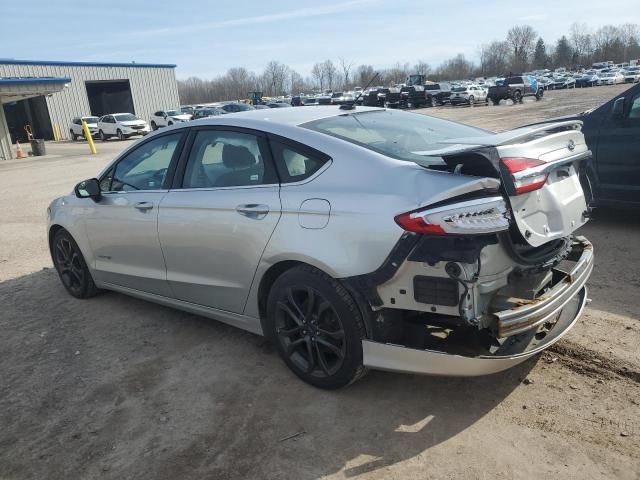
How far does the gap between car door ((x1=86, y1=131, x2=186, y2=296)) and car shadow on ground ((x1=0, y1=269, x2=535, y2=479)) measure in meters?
0.53

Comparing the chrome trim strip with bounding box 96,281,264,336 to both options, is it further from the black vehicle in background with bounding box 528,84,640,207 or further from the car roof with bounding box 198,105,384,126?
the black vehicle in background with bounding box 528,84,640,207

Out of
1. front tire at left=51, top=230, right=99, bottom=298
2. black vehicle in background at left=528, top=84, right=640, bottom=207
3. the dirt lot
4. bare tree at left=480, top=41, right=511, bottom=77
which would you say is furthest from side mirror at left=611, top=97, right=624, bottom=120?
bare tree at left=480, top=41, right=511, bottom=77

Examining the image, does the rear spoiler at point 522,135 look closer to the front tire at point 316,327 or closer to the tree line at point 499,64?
the front tire at point 316,327

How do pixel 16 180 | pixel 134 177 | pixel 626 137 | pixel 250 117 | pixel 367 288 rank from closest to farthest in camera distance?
1. pixel 367 288
2. pixel 250 117
3. pixel 134 177
4. pixel 626 137
5. pixel 16 180

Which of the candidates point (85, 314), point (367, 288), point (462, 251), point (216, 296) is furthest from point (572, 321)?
point (85, 314)

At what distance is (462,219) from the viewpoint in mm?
2566

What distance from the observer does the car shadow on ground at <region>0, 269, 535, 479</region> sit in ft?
9.03

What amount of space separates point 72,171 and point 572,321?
18844mm

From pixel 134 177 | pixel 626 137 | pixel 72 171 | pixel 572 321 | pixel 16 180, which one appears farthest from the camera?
pixel 72 171

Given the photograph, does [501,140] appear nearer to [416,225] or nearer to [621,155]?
[416,225]

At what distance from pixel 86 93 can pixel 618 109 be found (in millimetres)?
47572

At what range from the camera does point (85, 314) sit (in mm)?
4902

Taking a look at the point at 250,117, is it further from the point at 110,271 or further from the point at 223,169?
the point at 110,271

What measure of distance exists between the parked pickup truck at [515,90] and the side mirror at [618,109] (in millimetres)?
36618
